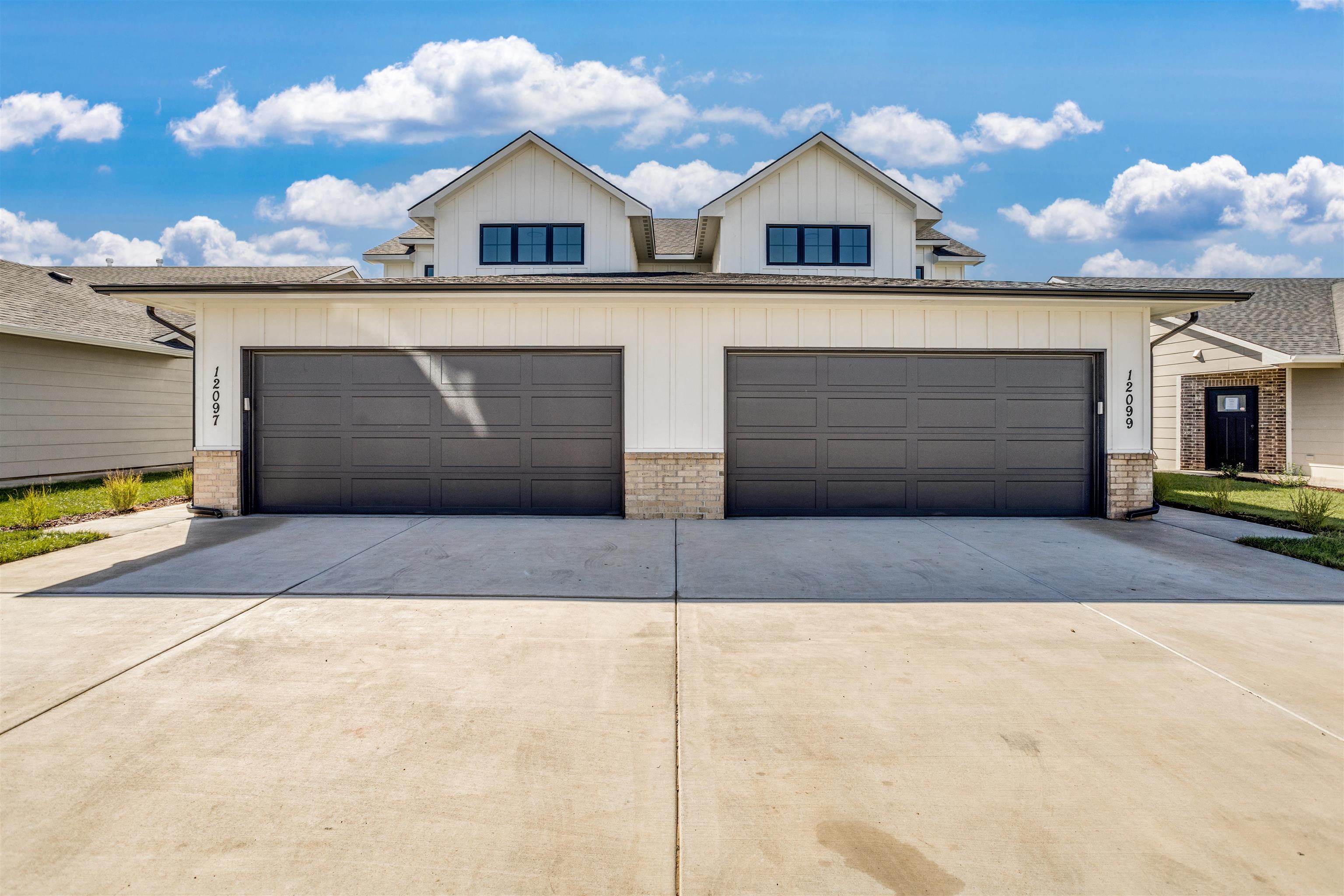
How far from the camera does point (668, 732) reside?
303 cm

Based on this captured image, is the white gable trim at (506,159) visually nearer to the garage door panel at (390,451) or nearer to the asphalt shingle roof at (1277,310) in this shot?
the garage door panel at (390,451)

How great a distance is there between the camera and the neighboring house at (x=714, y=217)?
13.1 m

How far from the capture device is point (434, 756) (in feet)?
9.18

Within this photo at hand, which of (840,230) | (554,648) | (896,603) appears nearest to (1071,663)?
(896,603)

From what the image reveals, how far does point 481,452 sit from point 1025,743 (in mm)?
7600

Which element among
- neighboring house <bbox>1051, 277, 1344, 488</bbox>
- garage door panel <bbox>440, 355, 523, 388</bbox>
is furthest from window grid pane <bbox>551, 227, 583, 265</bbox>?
neighboring house <bbox>1051, 277, 1344, 488</bbox>

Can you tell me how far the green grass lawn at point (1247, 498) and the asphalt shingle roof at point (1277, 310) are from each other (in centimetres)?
288

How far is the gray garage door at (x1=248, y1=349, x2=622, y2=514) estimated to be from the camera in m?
8.92

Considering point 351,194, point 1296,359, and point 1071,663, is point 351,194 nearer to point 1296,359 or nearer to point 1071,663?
point 1071,663

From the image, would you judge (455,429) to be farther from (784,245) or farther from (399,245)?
(399,245)

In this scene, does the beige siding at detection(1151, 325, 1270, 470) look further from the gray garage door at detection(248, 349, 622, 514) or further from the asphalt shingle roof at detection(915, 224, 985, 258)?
the gray garage door at detection(248, 349, 622, 514)

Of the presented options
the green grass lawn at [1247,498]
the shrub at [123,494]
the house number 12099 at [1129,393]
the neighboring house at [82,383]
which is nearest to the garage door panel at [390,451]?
the house number 12099 at [1129,393]

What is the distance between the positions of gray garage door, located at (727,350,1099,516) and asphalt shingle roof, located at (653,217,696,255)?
8.38m

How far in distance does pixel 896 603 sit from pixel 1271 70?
1377 centimetres
